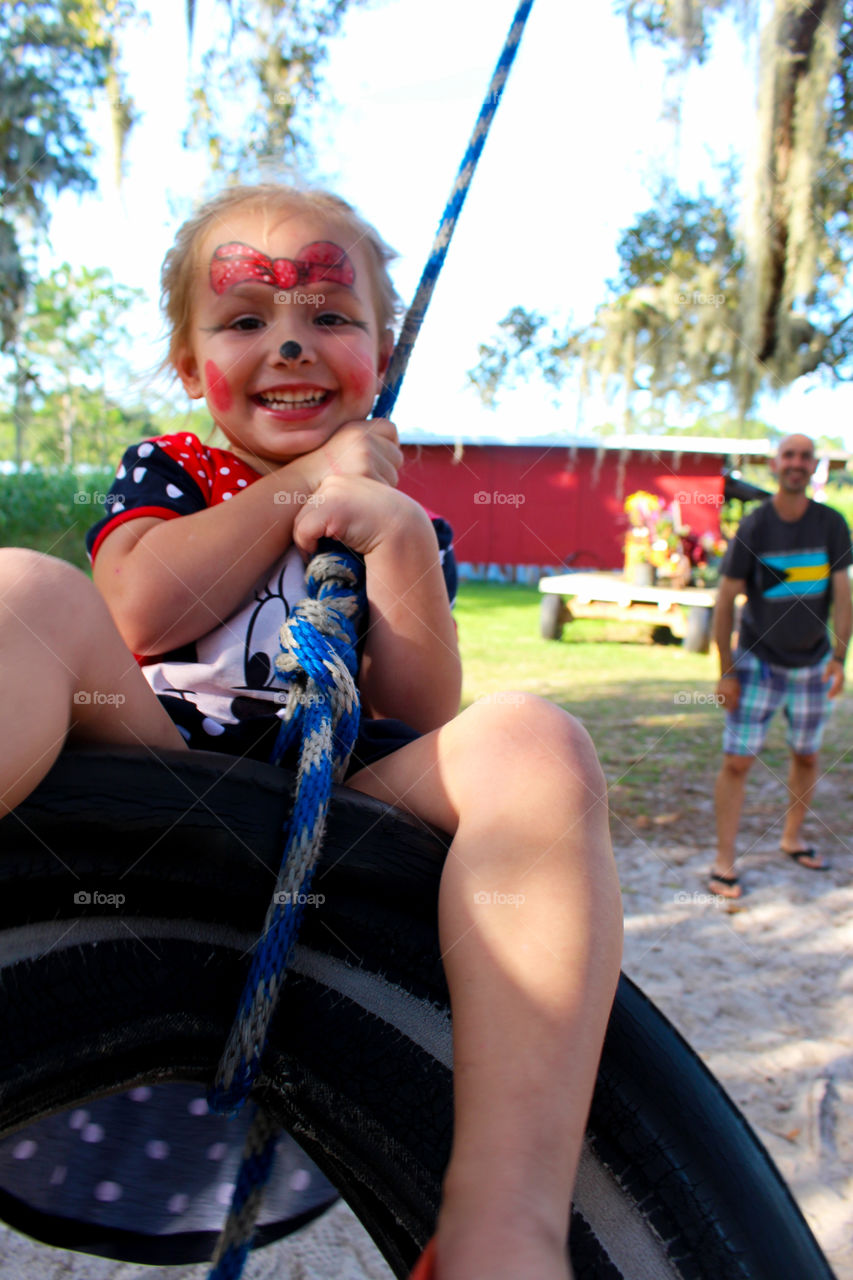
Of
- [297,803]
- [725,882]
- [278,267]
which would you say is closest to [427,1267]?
[297,803]

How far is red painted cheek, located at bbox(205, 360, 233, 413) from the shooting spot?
1.15 m

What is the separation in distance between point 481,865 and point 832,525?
3220mm

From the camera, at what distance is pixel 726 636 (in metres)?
3.40

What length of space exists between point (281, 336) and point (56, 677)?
67 centimetres

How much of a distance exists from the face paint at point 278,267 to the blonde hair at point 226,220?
0.08 metres

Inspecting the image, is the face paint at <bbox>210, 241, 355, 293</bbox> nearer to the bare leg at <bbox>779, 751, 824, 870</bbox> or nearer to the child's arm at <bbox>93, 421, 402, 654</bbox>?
the child's arm at <bbox>93, 421, 402, 654</bbox>

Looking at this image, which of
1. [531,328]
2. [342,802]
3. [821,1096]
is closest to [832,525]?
[821,1096]

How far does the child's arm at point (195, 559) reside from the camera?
0.99 m

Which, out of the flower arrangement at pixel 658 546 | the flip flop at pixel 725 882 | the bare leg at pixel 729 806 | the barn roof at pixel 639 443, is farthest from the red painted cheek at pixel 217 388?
the barn roof at pixel 639 443

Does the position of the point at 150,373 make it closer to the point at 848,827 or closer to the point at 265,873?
the point at 265,873

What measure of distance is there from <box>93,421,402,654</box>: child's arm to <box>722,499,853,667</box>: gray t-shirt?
2.63 metres

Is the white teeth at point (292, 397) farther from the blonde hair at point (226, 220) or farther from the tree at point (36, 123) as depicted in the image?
the tree at point (36, 123)

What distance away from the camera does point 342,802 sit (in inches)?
25.0

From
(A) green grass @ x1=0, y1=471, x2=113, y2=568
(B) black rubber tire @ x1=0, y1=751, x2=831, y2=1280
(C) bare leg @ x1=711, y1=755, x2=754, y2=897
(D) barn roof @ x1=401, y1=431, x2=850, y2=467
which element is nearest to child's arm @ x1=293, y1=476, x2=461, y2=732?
(B) black rubber tire @ x1=0, y1=751, x2=831, y2=1280
